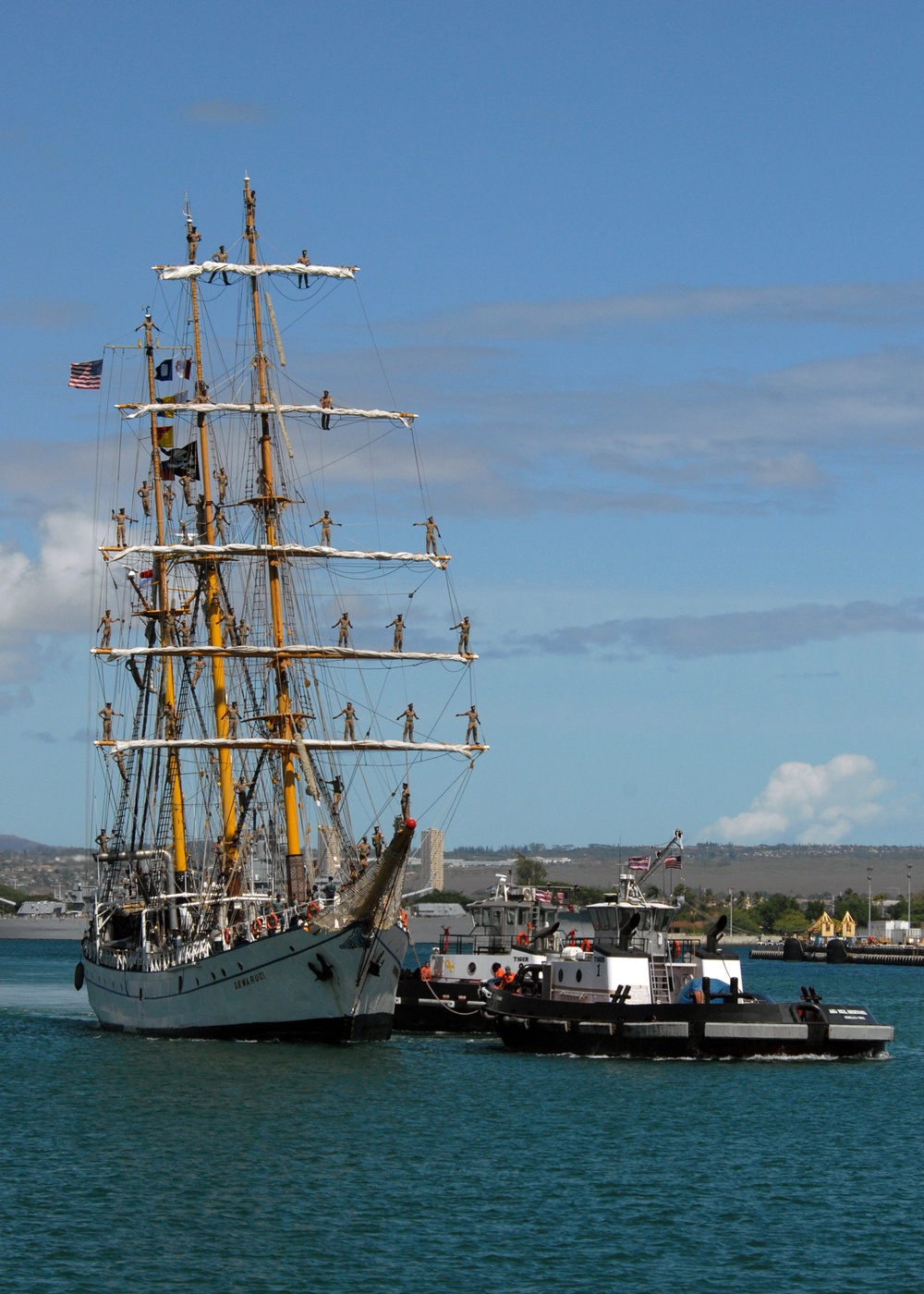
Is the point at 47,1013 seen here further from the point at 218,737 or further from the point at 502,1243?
the point at 502,1243

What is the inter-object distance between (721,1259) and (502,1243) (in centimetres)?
400

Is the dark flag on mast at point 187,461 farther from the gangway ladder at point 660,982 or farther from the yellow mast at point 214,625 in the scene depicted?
the gangway ladder at point 660,982

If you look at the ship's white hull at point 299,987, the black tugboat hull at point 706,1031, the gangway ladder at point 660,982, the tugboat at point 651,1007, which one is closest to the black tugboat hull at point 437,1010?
the tugboat at point 651,1007

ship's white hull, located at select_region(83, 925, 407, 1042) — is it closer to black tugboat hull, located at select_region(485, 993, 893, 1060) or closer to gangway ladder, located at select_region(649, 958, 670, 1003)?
black tugboat hull, located at select_region(485, 993, 893, 1060)

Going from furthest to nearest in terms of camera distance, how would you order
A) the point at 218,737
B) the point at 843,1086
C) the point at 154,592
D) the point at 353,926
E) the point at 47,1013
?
the point at 47,1013 < the point at 154,592 < the point at 218,737 < the point at 353,926 < the point at 843,1086

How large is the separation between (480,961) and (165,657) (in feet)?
60.2

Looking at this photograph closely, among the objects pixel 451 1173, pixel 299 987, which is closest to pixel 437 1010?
pixel 299 987

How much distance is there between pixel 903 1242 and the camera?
36.4 metres

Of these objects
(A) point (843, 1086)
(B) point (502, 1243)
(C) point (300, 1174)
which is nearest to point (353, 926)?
(A) point (843, 1086)

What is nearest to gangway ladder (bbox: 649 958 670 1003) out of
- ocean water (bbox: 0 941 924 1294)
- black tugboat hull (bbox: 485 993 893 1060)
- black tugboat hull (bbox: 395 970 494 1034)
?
black tugboat hull (bbox: 485 993 893 1060)

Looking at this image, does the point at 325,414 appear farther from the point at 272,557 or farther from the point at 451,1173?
the point at 451,1173

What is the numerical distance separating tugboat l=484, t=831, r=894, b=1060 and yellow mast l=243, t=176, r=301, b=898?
440 inches

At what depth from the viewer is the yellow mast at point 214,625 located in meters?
78.6

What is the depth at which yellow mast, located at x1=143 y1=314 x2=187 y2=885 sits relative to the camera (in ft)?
262
